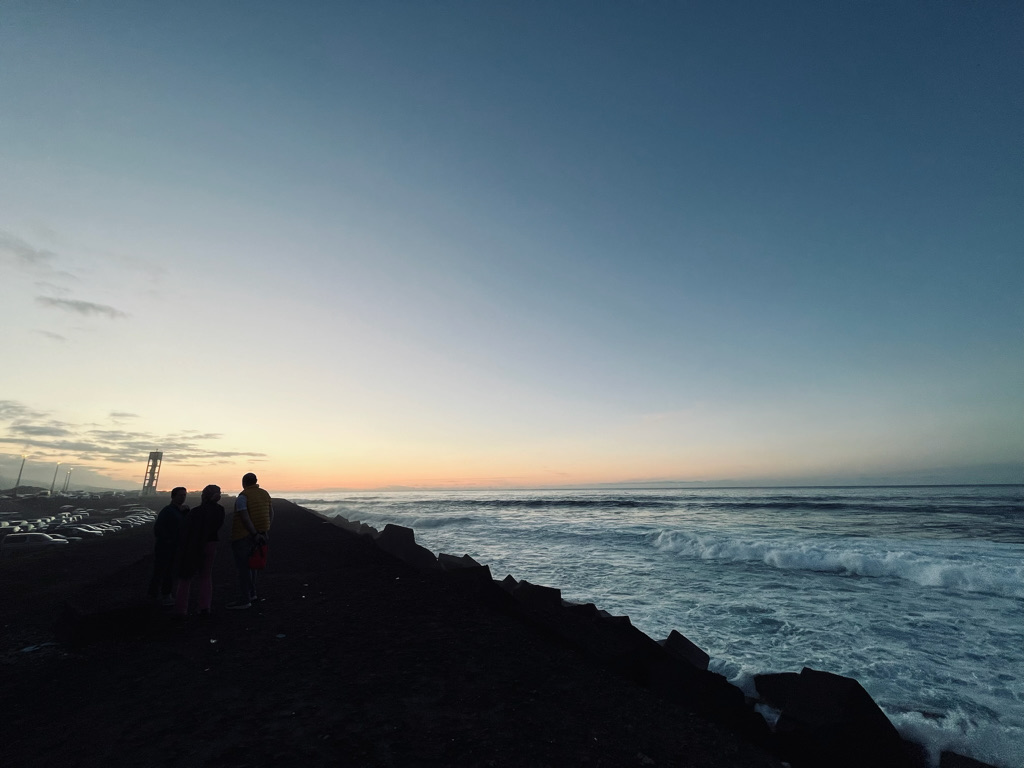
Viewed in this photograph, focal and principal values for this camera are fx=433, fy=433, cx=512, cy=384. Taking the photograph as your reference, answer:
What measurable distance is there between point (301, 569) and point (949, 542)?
24.9 metres

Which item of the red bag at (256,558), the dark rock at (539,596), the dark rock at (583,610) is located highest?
the red bag at (256,558)

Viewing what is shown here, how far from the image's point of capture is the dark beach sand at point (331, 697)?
132 inches

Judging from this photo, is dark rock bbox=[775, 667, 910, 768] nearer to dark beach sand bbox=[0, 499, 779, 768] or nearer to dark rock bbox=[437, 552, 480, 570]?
dark beach sand bbox=[0, 499, 779, 768]

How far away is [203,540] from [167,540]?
89 centimetres

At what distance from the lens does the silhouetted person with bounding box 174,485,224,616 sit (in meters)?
6.61

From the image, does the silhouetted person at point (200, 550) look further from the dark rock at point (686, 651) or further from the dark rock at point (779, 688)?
the dark rock at point (779, 688)

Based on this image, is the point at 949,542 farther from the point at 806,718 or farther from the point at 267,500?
the point at 267,500

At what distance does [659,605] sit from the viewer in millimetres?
9555

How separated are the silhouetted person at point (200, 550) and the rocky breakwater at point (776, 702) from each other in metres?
5.07

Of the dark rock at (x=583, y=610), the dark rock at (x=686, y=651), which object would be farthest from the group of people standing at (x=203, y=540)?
the dark rock at (x=686, y=651)

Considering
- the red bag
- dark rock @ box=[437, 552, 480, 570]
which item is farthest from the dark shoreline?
dark rock @ box=[437, 552, 480, 570]

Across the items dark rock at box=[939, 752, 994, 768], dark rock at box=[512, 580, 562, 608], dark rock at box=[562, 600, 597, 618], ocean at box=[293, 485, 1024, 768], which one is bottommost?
ocean at box=[293, 485, 1024, 768]

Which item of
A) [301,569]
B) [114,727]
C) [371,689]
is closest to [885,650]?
[371,689]

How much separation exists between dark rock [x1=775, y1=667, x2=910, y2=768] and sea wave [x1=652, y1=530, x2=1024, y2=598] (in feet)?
34.9
